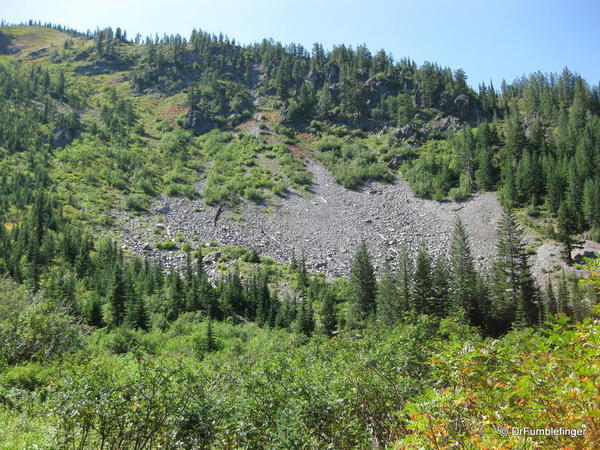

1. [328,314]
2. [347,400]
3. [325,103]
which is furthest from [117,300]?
[325,103]

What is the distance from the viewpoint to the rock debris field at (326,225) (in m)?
69.0

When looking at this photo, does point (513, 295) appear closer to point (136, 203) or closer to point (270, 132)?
point (136, 203)

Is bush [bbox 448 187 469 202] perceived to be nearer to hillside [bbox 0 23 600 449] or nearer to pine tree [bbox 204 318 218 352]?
hillside [bbox 0 23 600 449]

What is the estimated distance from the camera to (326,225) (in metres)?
80.0

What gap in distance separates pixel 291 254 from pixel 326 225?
13397 millimetres

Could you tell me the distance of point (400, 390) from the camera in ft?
29.8

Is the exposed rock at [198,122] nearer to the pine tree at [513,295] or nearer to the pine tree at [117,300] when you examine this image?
the pine tree at [117,300]

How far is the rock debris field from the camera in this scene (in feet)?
226

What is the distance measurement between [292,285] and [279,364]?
51194 millimetres

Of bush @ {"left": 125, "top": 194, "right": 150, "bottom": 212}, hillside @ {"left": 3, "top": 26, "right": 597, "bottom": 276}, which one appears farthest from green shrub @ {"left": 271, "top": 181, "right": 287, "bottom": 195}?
bush @ {"left": 125, "top": 194, "right": 150, "bottom": 212}

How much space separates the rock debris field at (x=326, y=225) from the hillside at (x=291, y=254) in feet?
1.86

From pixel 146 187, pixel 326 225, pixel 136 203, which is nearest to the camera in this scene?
pixel 326 225

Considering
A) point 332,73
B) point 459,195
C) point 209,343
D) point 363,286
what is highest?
point 332,73

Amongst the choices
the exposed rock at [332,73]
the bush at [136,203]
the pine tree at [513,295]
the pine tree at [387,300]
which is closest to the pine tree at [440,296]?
the pine tree at [387,300]
